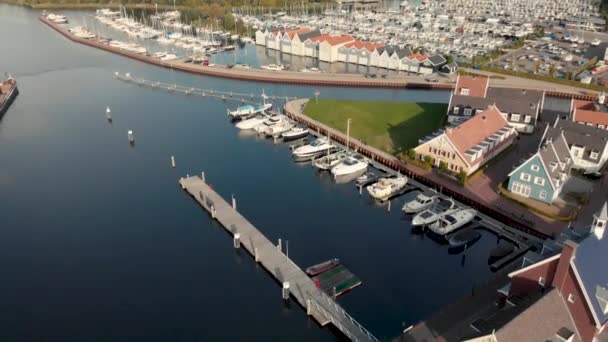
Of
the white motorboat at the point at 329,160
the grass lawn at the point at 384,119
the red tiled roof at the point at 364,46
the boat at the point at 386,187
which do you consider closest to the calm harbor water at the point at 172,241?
the boat at the point at 386,187

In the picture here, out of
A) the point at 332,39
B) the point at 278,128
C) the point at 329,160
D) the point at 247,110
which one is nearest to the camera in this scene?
the point at 329,160

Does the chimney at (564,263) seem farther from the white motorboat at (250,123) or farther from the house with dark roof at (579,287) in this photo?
the white motorboat at (250,123)

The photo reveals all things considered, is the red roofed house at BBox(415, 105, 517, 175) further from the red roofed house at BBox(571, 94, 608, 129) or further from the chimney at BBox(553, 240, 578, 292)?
the chimney at BBox(553, 240, 578, 292)

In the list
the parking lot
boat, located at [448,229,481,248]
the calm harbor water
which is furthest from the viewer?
the parking lot

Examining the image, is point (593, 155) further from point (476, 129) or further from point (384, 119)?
point (384, 119)

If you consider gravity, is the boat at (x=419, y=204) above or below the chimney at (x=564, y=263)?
below

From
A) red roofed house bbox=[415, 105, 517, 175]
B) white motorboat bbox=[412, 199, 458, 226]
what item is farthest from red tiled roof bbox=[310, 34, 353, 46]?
white motorboat bbox=[412, 199, 458, 226]

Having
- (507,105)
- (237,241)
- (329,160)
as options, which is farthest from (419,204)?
(507,105)
